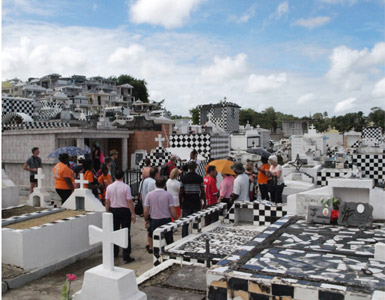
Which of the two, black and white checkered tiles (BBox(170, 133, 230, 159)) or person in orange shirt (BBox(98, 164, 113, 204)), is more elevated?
black and white checkered tiles (BBox(170, 133, 230, 159))

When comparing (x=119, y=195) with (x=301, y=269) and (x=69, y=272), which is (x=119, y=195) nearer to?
(x=69, y=272)

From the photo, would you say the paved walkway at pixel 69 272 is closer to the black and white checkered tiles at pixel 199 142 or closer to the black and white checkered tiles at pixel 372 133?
the black and white checkered tiles at pixel 199 142

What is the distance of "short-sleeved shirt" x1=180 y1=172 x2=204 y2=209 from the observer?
750 centimetres

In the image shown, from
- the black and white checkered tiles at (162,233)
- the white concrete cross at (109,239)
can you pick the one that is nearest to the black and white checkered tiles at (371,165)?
the black and white checkered tiles at (162,233)

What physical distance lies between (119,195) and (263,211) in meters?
2.61

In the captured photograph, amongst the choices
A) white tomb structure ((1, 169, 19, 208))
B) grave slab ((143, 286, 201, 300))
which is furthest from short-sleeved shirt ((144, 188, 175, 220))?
white tomb structure ((1, 169, 19, 208))

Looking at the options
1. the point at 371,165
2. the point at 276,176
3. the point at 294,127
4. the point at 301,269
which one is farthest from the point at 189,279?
the point at 294,127

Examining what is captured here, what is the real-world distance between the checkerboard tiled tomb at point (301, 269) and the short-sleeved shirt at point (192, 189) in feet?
8.73

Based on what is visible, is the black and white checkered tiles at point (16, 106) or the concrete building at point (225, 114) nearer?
the black and white checkered tiles at point (16, 106)

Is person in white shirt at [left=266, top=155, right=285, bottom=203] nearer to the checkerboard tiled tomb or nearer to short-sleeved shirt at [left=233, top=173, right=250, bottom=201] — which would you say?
short-sleeved shirt at [left=233, top=173, right=250, bottom=201]

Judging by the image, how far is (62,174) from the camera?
8.56 metres

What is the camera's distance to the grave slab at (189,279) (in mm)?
4191

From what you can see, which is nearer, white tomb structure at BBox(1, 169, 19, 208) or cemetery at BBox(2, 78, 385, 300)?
cemetery at BBox(2, 78, 385, 300)

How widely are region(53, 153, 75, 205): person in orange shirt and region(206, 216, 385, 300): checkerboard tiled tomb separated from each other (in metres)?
5.07
